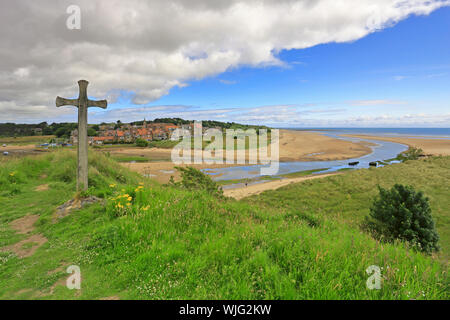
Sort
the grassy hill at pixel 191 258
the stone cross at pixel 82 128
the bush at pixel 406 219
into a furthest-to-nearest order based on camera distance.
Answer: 1. the bush at pixel 406 219
2. the stone cross at pixel 82 128
3. the grassy hill at pixel 191 258

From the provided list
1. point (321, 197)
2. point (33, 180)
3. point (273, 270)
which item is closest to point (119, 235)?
point (273, 270)

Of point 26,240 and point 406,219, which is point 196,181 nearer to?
point 26,240

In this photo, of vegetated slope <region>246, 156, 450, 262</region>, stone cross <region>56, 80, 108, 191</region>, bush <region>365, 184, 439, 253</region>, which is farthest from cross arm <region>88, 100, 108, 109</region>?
vegetated slope <region>246, 156, 450, 262</region>

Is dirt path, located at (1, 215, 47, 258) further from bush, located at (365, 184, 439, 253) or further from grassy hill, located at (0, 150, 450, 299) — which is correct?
bush, located at (365, 184, 439, 253)

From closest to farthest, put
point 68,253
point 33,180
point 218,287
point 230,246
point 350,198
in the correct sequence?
point 218,287, point 230,246, point 68,253, point 33,180, point 350,198

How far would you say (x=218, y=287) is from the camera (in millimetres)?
2904

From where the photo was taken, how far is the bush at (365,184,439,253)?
9.17 m

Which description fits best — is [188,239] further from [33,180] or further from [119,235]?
[33,180]

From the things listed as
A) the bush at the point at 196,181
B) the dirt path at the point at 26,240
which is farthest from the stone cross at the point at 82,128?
the bush at the point at 196,181

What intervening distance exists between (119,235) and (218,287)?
2.49m

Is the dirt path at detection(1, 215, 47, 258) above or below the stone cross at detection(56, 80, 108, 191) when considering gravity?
below

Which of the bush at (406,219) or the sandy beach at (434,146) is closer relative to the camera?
the bush at (406,219)

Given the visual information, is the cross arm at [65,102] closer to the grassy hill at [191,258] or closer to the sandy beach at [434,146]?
the grassy hill at [191,258]

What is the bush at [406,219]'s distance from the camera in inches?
361
